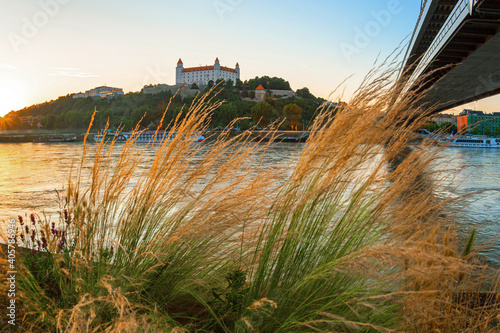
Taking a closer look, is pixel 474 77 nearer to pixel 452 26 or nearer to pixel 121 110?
pixel 452 26

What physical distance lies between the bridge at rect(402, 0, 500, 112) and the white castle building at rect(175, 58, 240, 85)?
108811 millimetres

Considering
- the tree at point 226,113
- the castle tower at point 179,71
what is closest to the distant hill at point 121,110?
the tree at point 226,113

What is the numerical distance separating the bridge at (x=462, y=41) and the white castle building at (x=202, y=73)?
357 feet

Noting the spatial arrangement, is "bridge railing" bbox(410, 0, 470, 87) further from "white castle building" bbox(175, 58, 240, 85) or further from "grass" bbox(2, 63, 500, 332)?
"white castle building" bbox(175, 58, 240, 85)

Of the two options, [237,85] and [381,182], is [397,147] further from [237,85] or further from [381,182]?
[237,85]

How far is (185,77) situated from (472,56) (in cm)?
11999

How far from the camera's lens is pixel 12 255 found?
204 cm

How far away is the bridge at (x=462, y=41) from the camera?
6926 mm

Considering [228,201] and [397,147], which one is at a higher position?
[397,147]

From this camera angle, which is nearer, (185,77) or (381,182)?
(381,182)

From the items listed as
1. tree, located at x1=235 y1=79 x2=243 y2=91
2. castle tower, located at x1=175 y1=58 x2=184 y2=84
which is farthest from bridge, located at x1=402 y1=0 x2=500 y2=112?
castle tower, located at x1=175 y1=58 x2=184 y2=84

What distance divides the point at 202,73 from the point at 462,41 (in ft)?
382

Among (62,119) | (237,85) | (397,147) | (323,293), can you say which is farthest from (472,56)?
(237,85)

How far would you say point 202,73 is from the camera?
12012 cm
